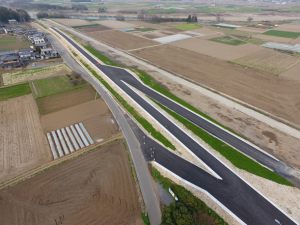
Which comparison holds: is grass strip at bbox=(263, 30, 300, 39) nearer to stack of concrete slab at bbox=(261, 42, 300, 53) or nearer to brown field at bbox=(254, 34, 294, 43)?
brown field at bbox=(254, 34, 294, 43)

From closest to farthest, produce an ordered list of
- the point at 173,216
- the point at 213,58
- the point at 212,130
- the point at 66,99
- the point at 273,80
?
1. the point at 173,216
2. the point at 212,130
3. the point at 66,99
4. the point at 273,80
5. the point at 213,58

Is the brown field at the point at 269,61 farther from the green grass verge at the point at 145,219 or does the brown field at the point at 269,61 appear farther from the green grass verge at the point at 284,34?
the green grass verge at the point at 145,219

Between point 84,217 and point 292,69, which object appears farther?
point 292,69

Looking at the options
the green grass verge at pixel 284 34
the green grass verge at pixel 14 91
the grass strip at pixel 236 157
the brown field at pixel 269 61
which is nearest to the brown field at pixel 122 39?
the brown field at pixel 269 61

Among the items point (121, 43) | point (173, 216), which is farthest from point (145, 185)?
point (121, 43)

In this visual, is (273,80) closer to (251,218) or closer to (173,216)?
(251,218)

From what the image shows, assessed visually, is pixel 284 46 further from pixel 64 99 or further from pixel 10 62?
pixel 10 62
